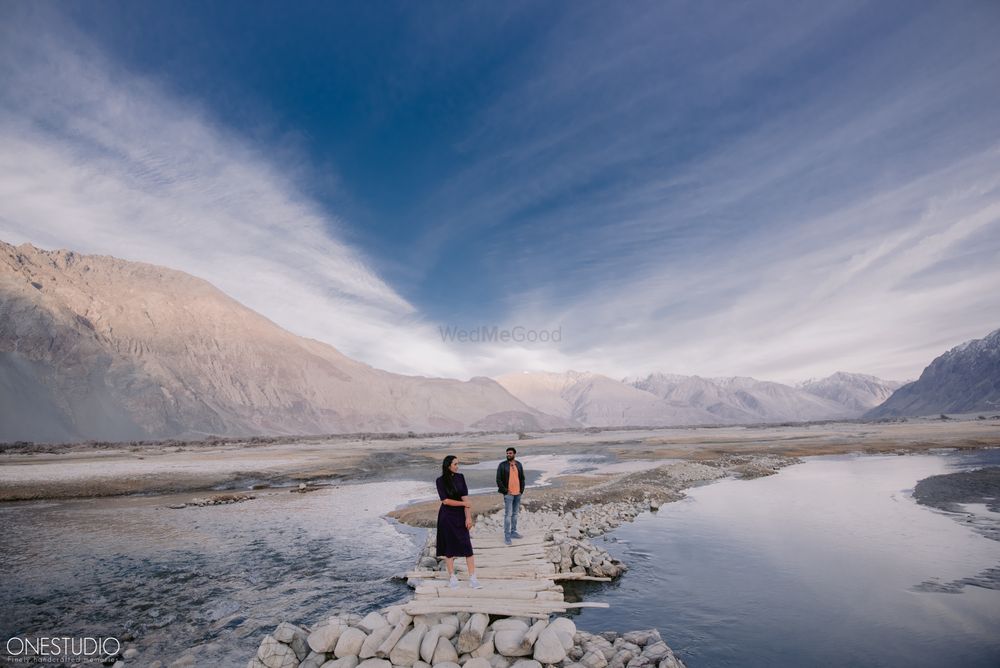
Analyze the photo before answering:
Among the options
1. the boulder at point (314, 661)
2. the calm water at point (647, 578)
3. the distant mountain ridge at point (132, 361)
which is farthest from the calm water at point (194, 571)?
the distant mountain ridge at point (132, 361)

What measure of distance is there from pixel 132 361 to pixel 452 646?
543 ft

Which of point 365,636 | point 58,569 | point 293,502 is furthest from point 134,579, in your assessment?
point 293,502

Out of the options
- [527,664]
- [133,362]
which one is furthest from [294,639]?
[133,362]

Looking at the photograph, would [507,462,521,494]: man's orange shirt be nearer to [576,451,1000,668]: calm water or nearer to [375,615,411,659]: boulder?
[576,451,1000,668]: calm water

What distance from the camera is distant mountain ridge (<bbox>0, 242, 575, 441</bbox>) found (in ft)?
355

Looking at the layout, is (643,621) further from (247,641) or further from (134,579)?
(134,579)

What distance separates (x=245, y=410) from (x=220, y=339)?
3266 centimetres

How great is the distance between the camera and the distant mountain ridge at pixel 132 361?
10819 centimetres

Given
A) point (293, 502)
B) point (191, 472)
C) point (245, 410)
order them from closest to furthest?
point (293, 502)
point (191, 472)
point (245, 410)

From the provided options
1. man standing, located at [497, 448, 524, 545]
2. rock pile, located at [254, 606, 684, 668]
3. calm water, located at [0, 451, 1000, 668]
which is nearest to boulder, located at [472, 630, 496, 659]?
rock pile, located at [254, 606, 684, 668]

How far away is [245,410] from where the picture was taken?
6284 inches

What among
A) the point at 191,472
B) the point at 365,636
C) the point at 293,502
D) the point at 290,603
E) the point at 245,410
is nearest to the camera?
the point at 365,636

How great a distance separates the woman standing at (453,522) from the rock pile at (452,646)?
123 centimetres

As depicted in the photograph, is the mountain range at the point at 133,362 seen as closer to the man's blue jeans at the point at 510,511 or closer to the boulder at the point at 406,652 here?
the man's blue jeans at the point at 510,511
